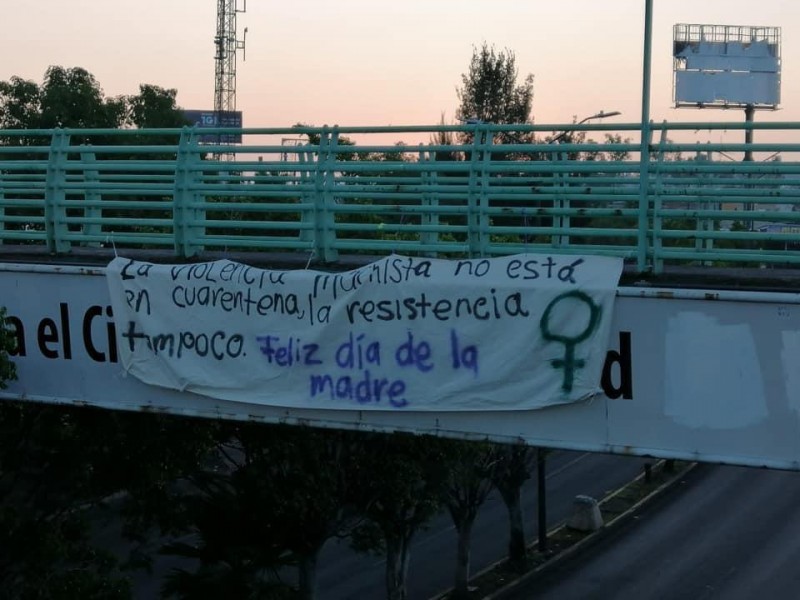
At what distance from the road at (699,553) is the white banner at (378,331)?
16902 millimetres

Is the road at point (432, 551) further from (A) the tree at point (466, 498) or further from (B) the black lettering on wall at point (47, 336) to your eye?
(B) the black lettering on wall at point (47, 336)

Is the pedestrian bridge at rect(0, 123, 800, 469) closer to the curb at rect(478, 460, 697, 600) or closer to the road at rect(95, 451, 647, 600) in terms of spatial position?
the road at rect(95, 451, 647, 600)

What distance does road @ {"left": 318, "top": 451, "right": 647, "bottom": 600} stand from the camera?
25078 mm

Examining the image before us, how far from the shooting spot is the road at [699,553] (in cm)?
2472

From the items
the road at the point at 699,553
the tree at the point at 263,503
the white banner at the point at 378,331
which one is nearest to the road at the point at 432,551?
the road at the point at 699,553

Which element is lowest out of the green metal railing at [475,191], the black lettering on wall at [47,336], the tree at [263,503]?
the tree at [263,503]

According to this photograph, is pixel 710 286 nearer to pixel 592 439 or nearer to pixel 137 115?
pixel 592 439

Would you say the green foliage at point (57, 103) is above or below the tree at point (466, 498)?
above

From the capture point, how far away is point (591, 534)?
29.6 m

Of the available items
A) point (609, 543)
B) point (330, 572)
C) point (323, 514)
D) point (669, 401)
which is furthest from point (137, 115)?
point (669, 401)

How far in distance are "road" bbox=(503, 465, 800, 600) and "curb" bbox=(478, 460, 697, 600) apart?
0.97ft

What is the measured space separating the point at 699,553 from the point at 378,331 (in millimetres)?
21776

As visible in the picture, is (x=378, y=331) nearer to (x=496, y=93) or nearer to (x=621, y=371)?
(x=621, y=371)

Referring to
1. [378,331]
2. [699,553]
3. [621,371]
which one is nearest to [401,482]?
[378,331]
